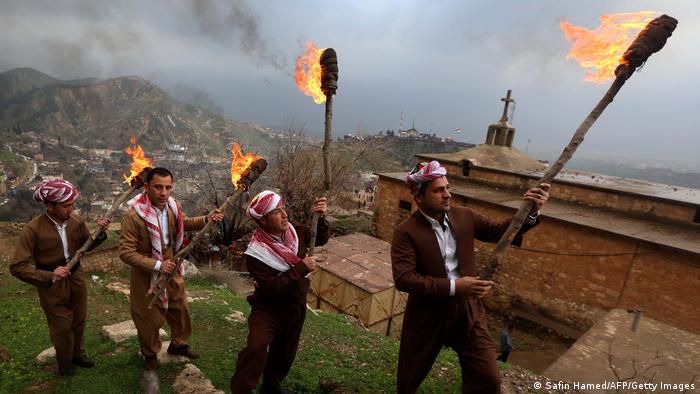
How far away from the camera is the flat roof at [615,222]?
37.0 ft

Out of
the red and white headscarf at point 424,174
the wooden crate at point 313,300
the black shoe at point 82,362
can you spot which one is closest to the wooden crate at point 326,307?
the wooden crate at point 313,300

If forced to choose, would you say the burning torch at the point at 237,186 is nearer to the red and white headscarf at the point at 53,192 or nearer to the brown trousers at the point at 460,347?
the red and white headscarf at the point at 53,192

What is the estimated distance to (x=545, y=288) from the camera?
1326cm

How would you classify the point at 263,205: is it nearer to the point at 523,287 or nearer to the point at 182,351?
the point at 182,351

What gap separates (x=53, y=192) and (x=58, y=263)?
0.78 metres

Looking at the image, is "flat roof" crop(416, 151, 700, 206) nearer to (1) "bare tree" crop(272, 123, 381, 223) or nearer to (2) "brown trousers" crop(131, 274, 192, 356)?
(1) "bare tree" crop(272, 123, 381, 223)

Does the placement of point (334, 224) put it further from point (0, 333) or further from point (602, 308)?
point (0, 333)

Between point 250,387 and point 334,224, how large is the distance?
20.4m

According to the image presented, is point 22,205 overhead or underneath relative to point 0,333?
underneath

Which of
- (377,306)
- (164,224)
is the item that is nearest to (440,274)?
(164,224)

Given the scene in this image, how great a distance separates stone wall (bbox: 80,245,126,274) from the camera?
988 cm

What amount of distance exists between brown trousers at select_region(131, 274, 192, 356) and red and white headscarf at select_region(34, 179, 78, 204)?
45.9 inches

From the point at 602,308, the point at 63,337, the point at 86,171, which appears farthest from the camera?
the point at 86,171

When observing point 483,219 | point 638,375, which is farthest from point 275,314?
point 638,375
